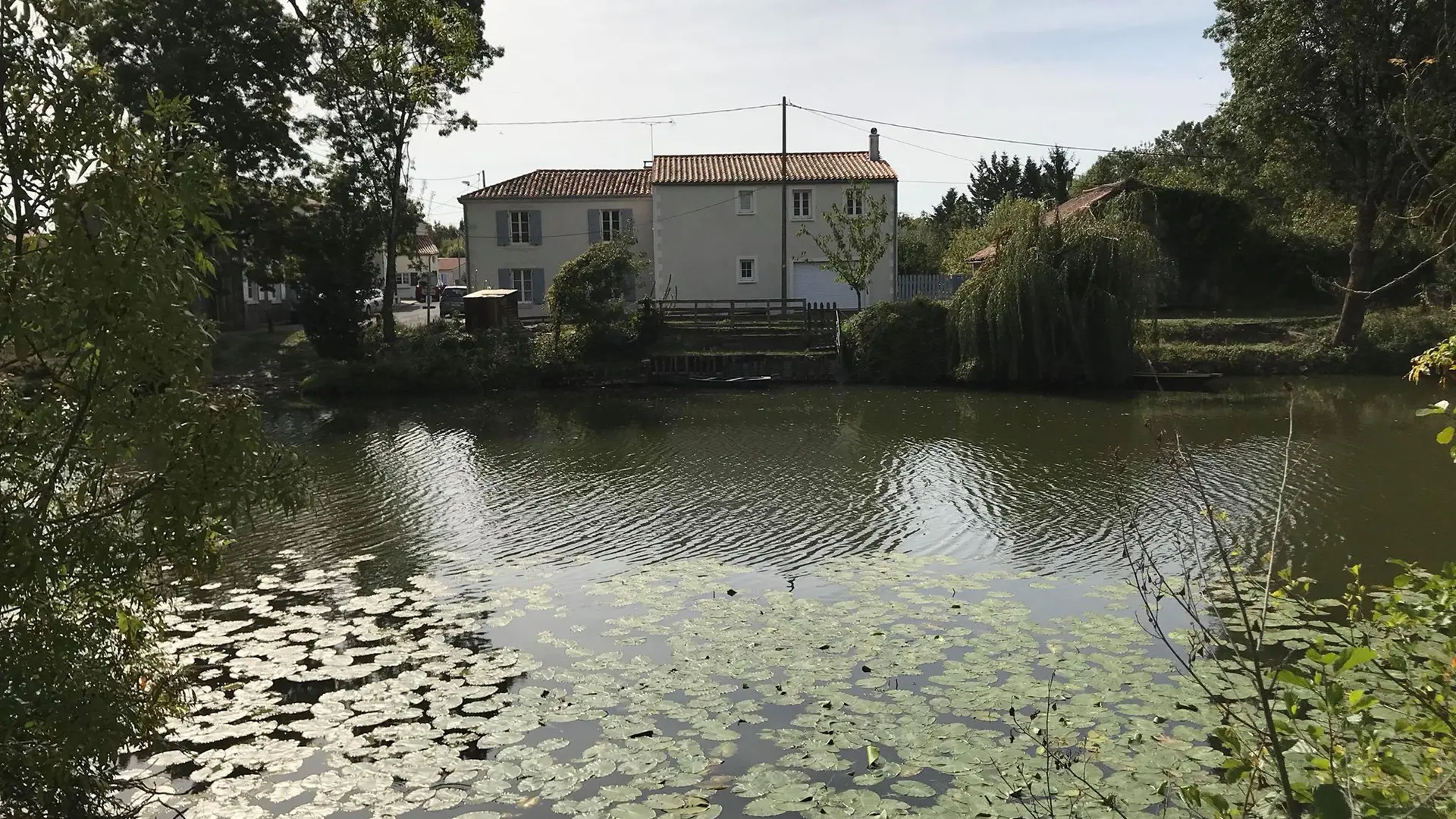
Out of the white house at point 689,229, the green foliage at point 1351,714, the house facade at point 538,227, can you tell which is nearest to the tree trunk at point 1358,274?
the white house at point 689,229

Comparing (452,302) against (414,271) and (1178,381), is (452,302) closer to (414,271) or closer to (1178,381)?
(414,271)

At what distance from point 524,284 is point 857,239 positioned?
13.7 m

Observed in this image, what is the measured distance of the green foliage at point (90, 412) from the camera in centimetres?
448

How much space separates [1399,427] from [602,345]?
20.6m

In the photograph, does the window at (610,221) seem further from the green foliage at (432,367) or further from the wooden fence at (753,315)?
the green foliage at (432,367)

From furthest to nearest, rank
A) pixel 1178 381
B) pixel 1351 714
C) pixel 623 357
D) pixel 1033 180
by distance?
1. pixel 1033 180
2. pixel 623 357
3. pixel 1178 381
4. pixel 1351 714

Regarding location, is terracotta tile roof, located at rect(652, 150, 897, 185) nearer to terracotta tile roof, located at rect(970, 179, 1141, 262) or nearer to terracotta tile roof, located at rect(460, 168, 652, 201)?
terracotta tile roof, located at rect(460, 168, 652, 201)

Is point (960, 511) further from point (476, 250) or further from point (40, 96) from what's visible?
point (476, 250)

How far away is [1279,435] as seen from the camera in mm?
20000

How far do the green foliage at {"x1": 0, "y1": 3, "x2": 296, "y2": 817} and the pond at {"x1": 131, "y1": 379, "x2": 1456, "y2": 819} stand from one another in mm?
1603

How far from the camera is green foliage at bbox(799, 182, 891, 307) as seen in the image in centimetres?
3712

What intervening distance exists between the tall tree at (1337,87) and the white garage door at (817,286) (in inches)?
601

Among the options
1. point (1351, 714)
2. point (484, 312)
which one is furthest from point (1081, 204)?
point (1351, 714)

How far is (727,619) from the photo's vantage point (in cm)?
979
